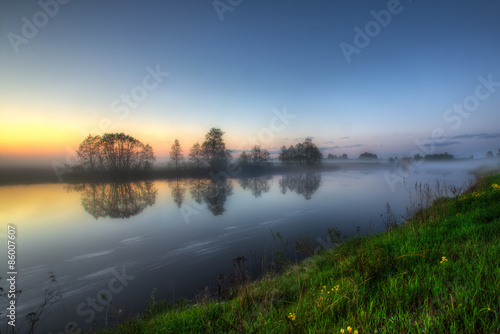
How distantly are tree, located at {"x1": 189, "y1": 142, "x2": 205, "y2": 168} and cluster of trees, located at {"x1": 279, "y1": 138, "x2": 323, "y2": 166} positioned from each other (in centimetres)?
4407

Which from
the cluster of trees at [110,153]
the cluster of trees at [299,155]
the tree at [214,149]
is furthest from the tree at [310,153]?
the cluster of trees at [110,153]

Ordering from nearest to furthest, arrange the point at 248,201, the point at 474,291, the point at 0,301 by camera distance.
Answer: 1. the point at 474,291
2. the point at 0,301
3. the point at 248,201

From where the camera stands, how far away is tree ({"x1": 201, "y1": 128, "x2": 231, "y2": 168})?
198 feet

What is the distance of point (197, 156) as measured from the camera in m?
61.2

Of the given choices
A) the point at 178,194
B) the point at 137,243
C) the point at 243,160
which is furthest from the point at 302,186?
the point at 243,160

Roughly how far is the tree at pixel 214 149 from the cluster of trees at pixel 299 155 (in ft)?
131

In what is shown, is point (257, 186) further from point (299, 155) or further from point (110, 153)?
point (299, 155)

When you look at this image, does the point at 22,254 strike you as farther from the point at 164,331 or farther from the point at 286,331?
the point at 286,331

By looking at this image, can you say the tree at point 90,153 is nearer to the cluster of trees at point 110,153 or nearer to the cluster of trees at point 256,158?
the cluster of trees at point 110,153

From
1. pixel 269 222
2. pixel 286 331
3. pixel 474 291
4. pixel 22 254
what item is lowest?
pixel 269 222

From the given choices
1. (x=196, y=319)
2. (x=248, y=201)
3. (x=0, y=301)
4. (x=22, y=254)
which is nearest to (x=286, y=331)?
(x=196, y=319)

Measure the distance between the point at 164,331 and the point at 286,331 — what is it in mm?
2337

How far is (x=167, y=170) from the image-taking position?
61.4 meters

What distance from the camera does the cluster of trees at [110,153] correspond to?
162ft
